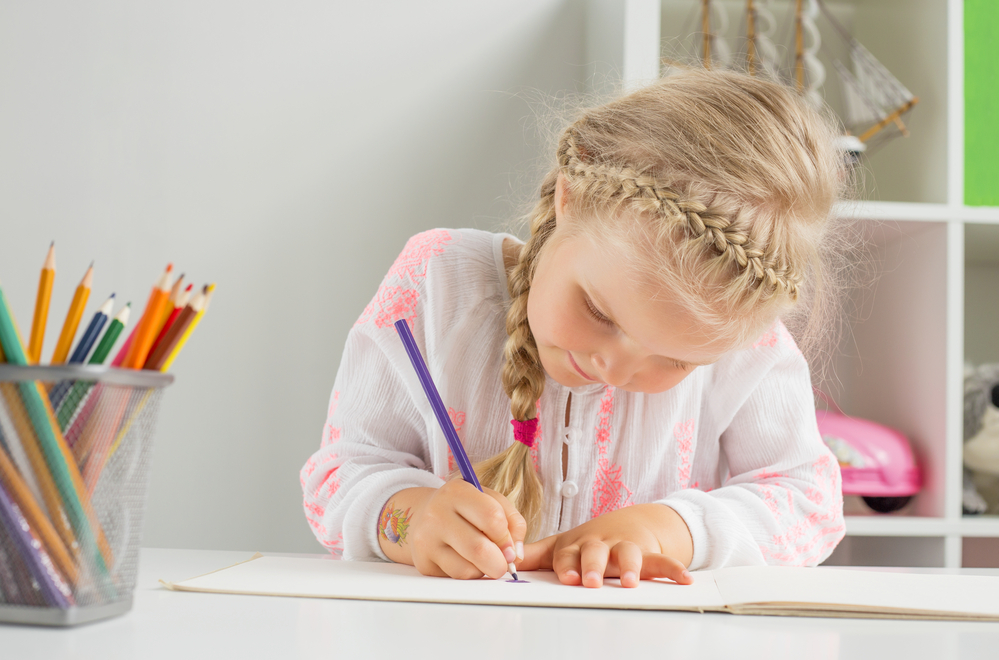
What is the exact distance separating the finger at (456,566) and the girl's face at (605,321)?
0.19 meters

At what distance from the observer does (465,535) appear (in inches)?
20.5

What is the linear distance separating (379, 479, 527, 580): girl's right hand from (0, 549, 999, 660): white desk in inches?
3.7

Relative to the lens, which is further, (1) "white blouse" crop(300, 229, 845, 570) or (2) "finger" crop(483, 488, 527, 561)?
(1) "white blouse" crop(300, 229, 845, 570)

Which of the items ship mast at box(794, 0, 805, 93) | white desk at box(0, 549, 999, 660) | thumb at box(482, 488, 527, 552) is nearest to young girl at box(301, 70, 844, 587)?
thumb at box(482, 488, 527, 552)

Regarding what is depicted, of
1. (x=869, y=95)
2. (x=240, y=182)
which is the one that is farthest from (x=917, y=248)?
(x=240, y=182)

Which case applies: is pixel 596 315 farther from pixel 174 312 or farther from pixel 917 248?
pixel 917 248

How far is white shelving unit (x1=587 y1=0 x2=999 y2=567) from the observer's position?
3.41ft

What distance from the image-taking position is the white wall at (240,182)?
1.20 meters

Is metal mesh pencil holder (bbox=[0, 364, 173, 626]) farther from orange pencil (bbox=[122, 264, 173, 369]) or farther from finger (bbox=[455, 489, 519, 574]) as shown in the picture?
finger (bbox=[455, 489, 519, 574])

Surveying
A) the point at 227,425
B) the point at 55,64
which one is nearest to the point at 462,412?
the point at 227,425

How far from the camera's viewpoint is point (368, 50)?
1240 millimetres

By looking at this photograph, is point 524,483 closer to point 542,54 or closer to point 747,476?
A: point 747,476

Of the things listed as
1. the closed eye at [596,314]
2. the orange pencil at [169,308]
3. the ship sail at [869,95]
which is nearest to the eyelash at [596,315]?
the closed eye at [596,314]

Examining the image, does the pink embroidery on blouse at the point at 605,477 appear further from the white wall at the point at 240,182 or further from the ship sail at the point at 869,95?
the ship sail at the point at 869,95
